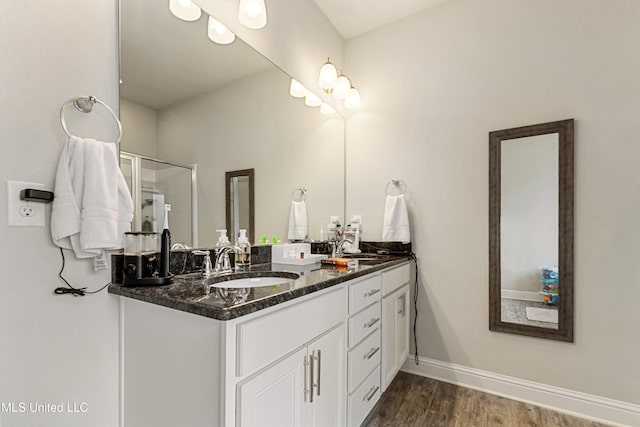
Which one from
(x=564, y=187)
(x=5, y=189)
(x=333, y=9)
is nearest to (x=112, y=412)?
(x=5, y=189)

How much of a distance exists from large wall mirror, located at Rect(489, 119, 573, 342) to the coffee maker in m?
1.97

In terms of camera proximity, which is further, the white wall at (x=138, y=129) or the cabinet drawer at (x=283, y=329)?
the white wall at (x=138, y=129)

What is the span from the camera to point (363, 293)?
5.24ft

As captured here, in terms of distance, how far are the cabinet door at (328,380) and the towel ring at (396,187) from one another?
4.32ft

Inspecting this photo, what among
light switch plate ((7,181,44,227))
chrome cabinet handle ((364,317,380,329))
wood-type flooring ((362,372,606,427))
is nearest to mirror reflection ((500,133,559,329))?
wood-type flooring ((362,372,606,427))

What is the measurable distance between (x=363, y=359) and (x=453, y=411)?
77cm

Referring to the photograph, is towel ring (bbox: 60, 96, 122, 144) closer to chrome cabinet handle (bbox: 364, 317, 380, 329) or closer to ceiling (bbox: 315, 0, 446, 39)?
chrome cabinet handle (bbox: 364, 317, 380, 329)

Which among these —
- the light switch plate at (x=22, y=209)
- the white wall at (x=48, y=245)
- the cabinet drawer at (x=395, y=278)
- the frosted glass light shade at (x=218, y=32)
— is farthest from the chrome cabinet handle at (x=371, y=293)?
the frosted glass light shade at (x=218, y=32)

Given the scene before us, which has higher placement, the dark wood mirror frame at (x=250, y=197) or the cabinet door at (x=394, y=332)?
the dark wood mirror frame at (x=250, y=197)

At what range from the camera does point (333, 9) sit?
237 cm

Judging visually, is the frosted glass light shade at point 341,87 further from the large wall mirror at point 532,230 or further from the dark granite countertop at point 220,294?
the dark granite countertop at point 220,294

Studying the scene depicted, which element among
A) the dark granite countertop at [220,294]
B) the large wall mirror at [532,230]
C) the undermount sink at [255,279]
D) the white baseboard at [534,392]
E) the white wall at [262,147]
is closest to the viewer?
the dark granite countertop at [220,294]

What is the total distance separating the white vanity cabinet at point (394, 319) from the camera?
6.11 feet

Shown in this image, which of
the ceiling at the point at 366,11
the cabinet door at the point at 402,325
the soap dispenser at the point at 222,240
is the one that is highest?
the ceiling at the point at 366,11
